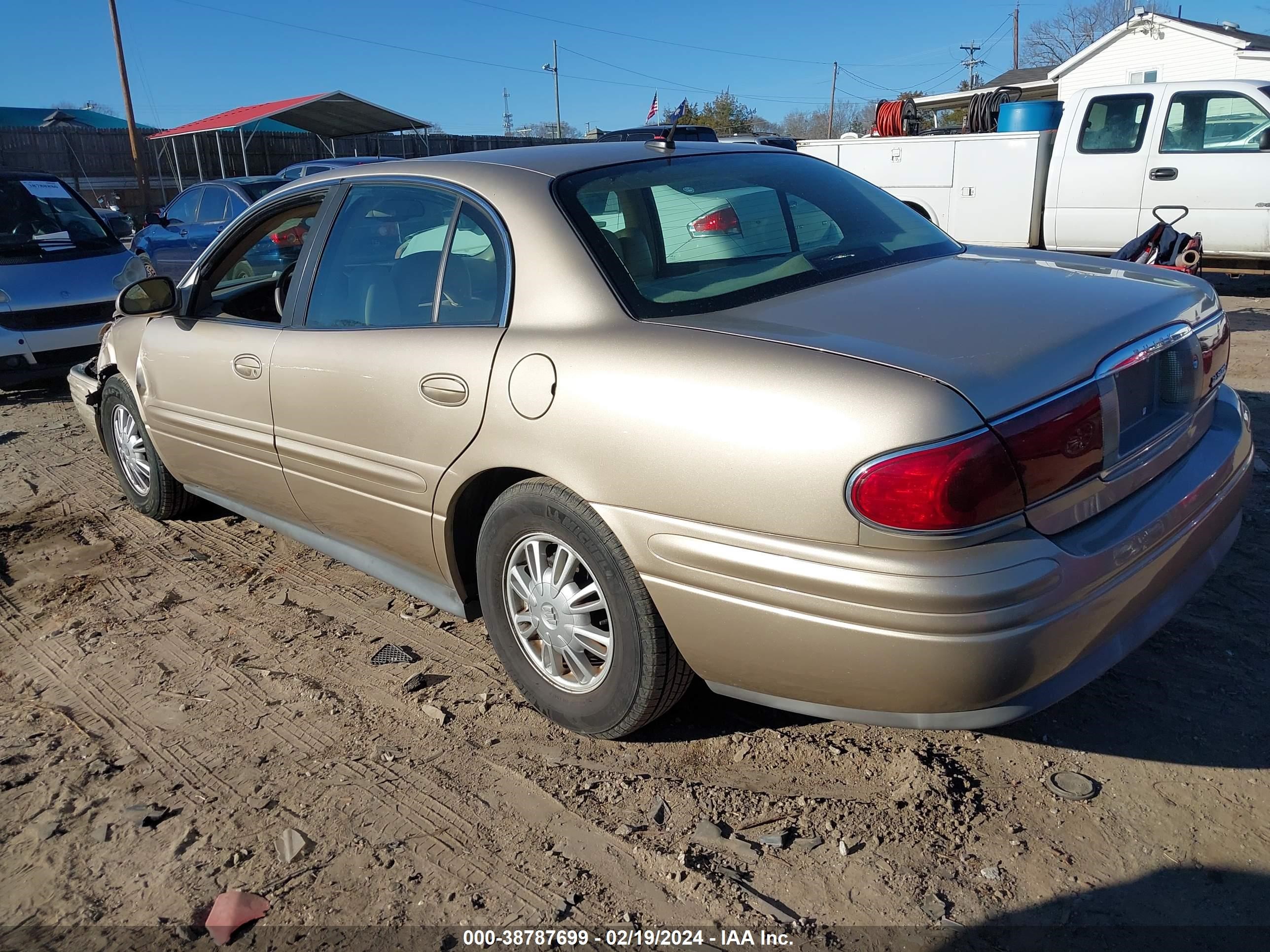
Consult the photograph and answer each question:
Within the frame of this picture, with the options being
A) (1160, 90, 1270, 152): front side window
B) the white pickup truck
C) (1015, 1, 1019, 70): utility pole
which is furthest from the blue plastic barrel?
(1015, 1, 1019, 70): utility pole

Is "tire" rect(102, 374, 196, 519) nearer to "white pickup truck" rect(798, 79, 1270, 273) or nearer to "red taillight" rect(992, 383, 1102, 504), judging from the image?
"red taillight" rect(992, 383, 1102, 504)

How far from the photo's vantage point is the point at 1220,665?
9.96ft

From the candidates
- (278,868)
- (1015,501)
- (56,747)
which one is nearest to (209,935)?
(278,868)

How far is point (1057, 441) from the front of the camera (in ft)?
7.12

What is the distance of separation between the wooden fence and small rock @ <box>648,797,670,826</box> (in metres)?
27.2

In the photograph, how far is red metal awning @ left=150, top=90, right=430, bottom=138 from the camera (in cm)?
2086

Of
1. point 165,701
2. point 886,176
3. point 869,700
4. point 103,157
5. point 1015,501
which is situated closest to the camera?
point 1015,501

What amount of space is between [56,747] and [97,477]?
10.9 feet

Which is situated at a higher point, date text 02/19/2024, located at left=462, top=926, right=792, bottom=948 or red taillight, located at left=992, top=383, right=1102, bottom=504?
red taillight, located at left=992, top=383, right=1102, bottom=504

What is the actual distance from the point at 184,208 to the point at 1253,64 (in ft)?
89.4

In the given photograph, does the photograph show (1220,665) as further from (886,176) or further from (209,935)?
(886,176)

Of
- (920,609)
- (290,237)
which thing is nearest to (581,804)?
(920,609)

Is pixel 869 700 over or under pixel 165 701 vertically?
over

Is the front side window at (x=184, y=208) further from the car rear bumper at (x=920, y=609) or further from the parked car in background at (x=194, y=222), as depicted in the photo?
the car rear bumper at (x=920, y=609)
